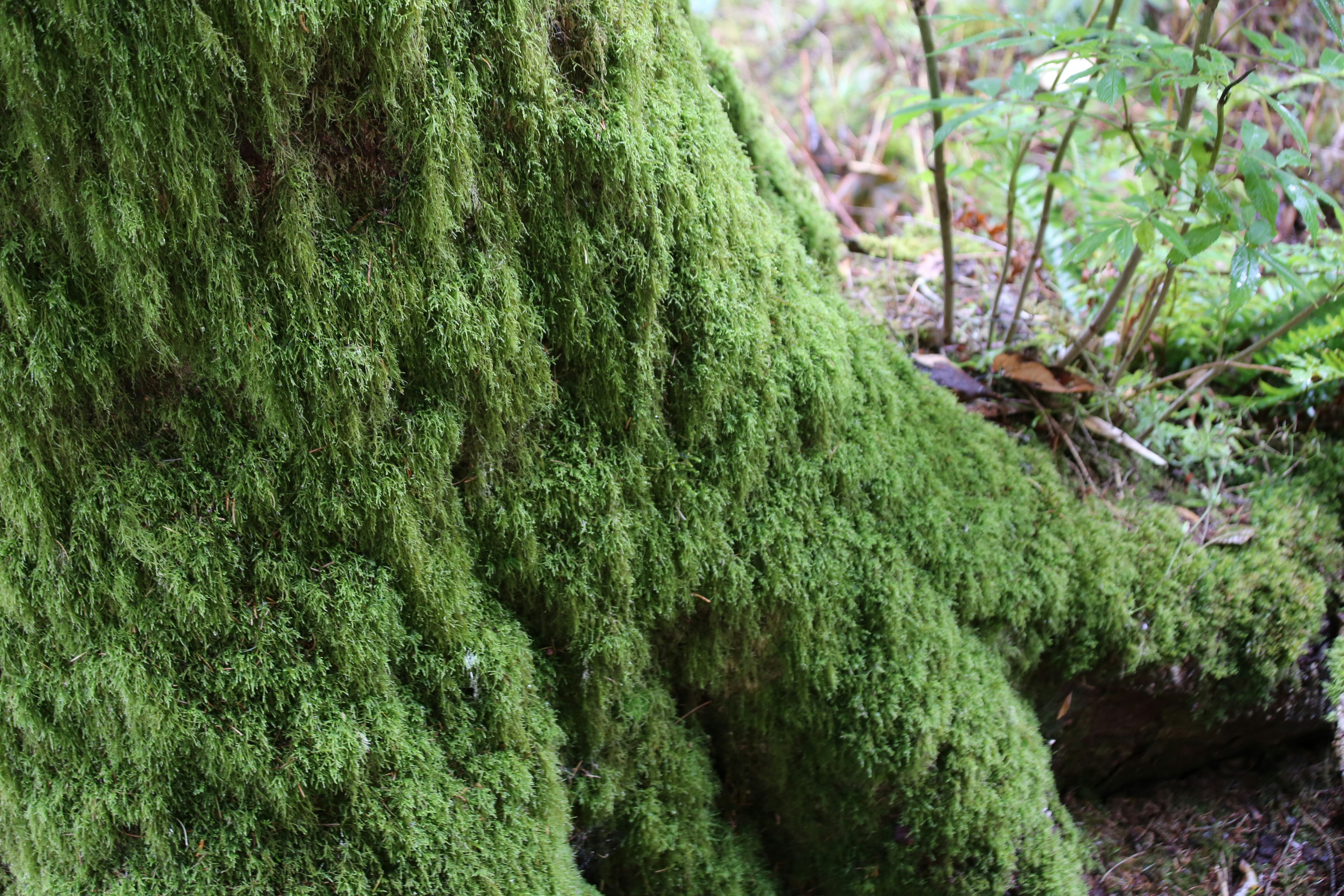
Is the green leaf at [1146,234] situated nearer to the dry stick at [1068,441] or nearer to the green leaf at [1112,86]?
the green leaf at [1112,86]

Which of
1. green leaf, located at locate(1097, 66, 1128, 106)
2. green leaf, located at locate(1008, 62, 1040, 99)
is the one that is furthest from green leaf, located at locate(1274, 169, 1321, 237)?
green leaf, located at locate(1008, 62, 1040, 99)

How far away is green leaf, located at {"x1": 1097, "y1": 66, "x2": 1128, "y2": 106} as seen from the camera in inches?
79.8

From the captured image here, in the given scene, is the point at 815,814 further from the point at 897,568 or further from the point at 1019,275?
the point at 1019,275

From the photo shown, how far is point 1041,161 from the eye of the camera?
5148 millimetres

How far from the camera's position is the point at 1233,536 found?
2.80m

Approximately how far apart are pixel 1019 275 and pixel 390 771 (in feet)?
10.5

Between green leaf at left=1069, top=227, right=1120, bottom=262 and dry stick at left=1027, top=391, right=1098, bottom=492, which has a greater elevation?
green leaf at left=1069, top=227, right=1120, bottom=262

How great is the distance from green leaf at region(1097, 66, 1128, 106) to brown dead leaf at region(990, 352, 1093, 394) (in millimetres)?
978

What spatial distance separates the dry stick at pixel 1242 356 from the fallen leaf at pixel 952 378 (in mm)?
617

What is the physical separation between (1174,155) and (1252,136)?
204 millimetres

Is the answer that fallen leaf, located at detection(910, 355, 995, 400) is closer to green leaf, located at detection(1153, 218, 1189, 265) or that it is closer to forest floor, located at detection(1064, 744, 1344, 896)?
green leaf, located at detection(1153, 218, 1189, 265)

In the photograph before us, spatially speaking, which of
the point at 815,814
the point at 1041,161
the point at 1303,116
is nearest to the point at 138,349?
the point at 815,814

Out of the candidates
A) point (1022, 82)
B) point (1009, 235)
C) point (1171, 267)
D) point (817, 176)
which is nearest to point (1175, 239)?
point (1171, 267)

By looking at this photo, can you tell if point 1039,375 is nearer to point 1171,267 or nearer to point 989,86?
point 1171,267
